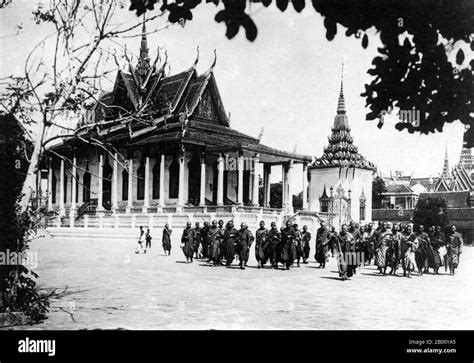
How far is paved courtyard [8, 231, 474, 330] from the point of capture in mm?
8727

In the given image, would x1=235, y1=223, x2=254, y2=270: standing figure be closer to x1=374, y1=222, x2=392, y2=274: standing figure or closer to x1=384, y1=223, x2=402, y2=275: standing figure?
x1=374, y1=222, x2=392, y2=274: standing figure

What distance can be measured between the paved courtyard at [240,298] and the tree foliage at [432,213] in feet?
9.09

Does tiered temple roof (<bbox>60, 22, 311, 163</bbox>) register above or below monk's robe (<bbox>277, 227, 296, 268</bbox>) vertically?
above

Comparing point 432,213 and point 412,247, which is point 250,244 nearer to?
point 412,247

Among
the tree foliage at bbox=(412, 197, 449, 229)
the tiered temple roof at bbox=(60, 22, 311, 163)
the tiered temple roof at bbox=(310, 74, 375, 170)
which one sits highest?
the tiered temple roof at bbox=(60, 22, 311, 163)

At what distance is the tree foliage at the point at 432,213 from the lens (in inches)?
768

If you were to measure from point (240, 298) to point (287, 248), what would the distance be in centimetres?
657

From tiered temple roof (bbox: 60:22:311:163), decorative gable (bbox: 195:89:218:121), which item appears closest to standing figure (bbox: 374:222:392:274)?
tiered temple roof (bbox: 60:22:311:163)

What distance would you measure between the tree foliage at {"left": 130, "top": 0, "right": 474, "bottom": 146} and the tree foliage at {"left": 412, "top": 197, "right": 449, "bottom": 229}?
14026mm

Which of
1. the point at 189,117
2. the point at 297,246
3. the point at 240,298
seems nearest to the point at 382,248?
the point at 297,246
